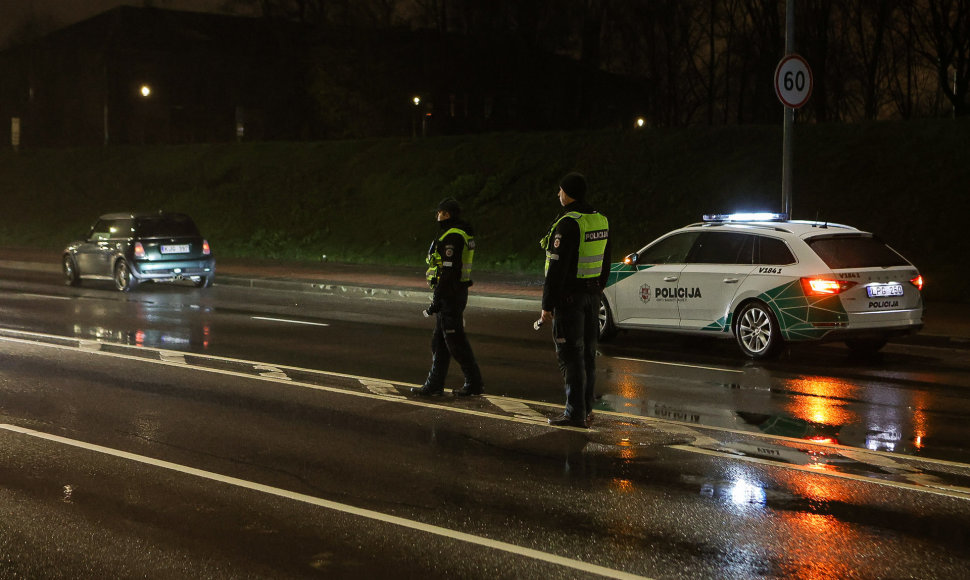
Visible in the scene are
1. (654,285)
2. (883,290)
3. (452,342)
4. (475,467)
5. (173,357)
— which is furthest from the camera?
(654,285)

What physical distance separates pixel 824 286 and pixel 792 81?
5395mm

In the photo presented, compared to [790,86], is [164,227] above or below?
below

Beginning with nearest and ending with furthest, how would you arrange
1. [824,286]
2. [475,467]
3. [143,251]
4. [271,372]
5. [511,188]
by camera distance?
[475,467], [271,372], [824,286], [143,251], [511,188]

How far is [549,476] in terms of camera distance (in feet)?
23.3

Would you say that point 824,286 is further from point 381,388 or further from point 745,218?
point 381,388

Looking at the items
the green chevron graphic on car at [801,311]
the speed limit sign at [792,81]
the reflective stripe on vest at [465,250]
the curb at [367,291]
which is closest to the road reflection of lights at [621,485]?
the reflective stripe on vest at [465,250]

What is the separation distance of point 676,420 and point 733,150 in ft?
64.4

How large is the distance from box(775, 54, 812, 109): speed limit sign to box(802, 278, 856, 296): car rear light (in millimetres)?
5070

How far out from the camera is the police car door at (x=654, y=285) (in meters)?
13.4

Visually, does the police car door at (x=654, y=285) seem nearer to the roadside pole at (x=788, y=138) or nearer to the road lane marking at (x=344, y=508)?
the roadside pole at (x=788, y=138)

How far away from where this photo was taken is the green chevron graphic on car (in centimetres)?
1188

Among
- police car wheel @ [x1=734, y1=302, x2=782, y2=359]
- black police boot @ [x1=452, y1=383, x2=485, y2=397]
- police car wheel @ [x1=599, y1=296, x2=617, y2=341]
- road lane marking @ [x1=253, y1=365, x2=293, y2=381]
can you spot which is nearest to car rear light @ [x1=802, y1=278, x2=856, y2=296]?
police car wheel @ [x1=734, y1=302, x2=782, y2=359]

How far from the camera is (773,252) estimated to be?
41.2ft

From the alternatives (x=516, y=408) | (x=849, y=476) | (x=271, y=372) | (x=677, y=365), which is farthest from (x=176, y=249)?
(x=849, y=476)
